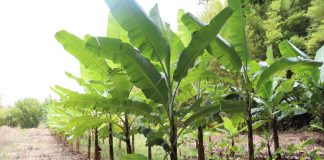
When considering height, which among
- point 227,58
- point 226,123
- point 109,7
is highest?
point 109,7

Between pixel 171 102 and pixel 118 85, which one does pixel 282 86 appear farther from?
pixel 118 85

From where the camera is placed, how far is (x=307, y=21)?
16.5 metres

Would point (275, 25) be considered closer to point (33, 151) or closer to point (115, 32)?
point (115, 32)

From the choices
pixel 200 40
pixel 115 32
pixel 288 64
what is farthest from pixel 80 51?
pixel 288 64

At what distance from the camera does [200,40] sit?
3031 millimetres

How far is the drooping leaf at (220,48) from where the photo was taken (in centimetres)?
343

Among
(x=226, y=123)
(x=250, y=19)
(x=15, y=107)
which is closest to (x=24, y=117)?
(x=15, y=107)

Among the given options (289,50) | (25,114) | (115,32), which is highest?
(25,114)

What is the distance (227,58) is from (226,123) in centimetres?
216

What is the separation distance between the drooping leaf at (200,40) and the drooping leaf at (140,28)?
0.72 ft

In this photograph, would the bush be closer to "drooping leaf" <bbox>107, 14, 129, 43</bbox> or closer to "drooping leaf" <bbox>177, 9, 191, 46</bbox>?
"drooping leaf" <bbox>107, 14, 129, 43</bbox>

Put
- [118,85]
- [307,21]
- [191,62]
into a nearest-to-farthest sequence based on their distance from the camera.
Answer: [191,62], [118,85], [307,21]

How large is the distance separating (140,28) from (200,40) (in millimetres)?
590

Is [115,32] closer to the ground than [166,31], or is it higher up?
higher up
